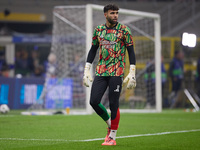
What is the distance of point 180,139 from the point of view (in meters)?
7.21

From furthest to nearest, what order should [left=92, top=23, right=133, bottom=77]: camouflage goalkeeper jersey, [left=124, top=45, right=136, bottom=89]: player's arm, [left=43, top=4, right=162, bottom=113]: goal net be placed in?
[left=43, top=4, right=162, bottom=113]: goal net
[left=92, top=23, right=133, bottom=77]: camouflage goalkeeper jersey
[left=124, top=45, right=136, bottom=89]: player's arm

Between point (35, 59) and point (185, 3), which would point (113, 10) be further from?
point (185, 3)

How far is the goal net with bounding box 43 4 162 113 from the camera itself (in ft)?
50.5

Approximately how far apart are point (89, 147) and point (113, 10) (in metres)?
1.96

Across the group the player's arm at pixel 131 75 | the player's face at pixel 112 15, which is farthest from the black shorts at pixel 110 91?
the player's face at pixel 112 15

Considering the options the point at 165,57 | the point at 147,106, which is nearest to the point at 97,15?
the point at 147,106

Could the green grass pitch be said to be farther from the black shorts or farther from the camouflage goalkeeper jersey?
the camouflage goalkeeper jersey

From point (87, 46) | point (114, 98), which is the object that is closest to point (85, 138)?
point (114, 98)

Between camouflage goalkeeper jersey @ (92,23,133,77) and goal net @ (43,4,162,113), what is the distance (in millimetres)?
7285

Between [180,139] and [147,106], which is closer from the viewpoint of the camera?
[180,139]

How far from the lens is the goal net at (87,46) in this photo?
606 inches

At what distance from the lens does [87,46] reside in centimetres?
1420

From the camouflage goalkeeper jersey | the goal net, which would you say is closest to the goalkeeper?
the camouflage goalkeeper jersey

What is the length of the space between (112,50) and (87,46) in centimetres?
754
